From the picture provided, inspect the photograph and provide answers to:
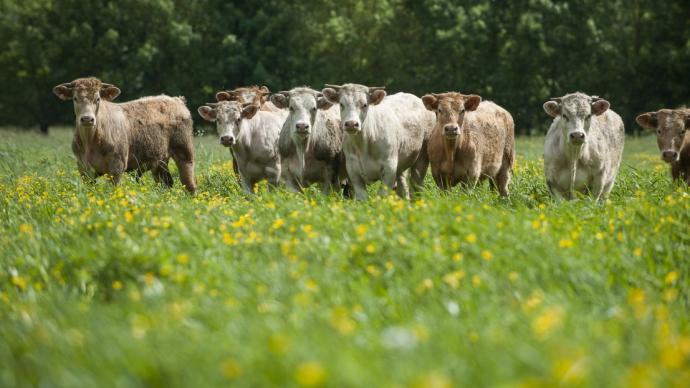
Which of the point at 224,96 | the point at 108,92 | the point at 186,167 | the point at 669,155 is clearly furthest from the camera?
the point at 224,96

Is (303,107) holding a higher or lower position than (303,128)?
higher

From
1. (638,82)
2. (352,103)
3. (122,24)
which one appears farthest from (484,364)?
(122,24)

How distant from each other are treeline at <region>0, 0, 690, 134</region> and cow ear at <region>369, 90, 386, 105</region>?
3074 centimetres

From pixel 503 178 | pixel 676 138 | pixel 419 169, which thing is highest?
pixel 676 138

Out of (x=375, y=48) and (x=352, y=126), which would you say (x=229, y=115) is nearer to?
(x=352, y=126)

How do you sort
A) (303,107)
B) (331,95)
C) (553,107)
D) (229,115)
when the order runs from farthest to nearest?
(229,115) → (303,107) → (331,95) → (553,107)

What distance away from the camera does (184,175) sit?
42.9 feet

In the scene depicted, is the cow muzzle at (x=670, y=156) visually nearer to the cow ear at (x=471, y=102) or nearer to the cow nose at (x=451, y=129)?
the cow ear at (x=471, y=102)

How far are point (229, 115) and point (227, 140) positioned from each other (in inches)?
21.6

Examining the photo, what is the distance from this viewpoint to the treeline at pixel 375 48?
39688 millimetres

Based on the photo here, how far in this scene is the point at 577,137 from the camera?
917 centimetres

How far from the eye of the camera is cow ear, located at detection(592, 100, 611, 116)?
965 cm

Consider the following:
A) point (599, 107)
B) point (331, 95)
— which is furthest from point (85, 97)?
point (599, 107)

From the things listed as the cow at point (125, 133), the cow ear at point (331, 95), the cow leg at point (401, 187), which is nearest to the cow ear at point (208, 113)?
the cow at point (125, 133)
